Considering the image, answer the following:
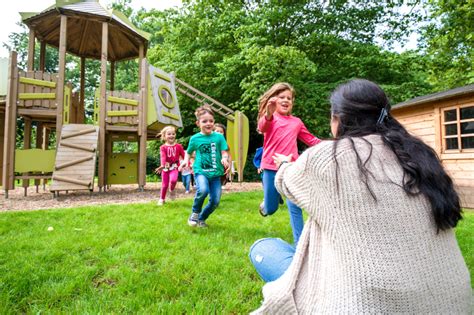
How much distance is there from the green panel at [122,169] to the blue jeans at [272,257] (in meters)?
9.37

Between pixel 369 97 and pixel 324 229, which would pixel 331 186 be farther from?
pixel 369 97

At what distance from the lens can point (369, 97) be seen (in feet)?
4.83

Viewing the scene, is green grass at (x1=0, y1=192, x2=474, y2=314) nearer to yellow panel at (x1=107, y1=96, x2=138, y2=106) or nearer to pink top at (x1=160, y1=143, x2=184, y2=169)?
pink top at (x1=160, y1=143, x2=184, y2=169)

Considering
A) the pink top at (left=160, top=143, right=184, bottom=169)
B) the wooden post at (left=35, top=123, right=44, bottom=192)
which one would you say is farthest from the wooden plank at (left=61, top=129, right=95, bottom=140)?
the wooden post at (left=35, top=123, right=44, bottom=192)

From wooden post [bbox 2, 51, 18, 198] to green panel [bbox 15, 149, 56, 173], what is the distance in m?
0.15

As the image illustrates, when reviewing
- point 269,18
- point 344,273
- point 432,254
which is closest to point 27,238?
point 344,273

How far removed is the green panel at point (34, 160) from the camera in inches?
328

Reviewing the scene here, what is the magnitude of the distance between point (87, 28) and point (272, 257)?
465 inches

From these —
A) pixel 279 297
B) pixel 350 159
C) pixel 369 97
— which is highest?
pixel 369 97

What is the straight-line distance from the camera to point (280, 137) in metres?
3.72

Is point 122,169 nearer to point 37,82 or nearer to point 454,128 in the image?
point 37,82

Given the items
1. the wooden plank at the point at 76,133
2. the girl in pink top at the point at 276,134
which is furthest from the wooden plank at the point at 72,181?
the girl in pink top at the point at 276,134

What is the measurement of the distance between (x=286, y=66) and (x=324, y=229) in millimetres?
11958

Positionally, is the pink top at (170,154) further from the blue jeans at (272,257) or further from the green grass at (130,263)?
the blue jeans at (272,257)
